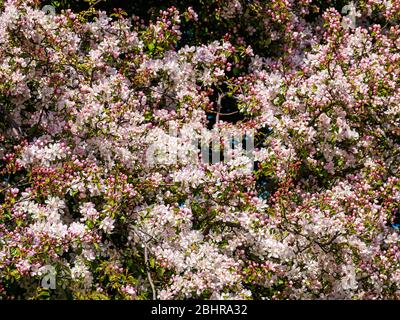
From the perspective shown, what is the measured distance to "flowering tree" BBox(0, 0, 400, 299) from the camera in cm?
567

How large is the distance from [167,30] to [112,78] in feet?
4.11

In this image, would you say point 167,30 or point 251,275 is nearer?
point 251,275

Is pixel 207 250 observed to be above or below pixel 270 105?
below

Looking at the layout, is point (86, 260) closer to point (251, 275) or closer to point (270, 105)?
point (251, 275)

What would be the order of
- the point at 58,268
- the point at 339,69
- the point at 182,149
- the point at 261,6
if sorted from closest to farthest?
the point at 58,268 → the point at 182,149 → the point at 339,69 → the point at 261,6

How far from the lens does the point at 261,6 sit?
862 cm

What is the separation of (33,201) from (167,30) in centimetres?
287

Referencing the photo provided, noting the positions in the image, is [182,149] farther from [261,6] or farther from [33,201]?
[261,6]

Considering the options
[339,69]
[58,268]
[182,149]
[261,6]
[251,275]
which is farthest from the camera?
[261,6]

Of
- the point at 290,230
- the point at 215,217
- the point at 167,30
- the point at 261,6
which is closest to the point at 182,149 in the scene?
the point at 215,217

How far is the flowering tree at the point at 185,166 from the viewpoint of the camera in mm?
5668

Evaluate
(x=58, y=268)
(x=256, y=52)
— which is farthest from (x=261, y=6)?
(x=58, y=268)

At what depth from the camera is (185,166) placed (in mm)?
6398

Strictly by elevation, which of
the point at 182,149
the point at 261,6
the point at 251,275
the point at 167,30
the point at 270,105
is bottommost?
the point at 251,275
